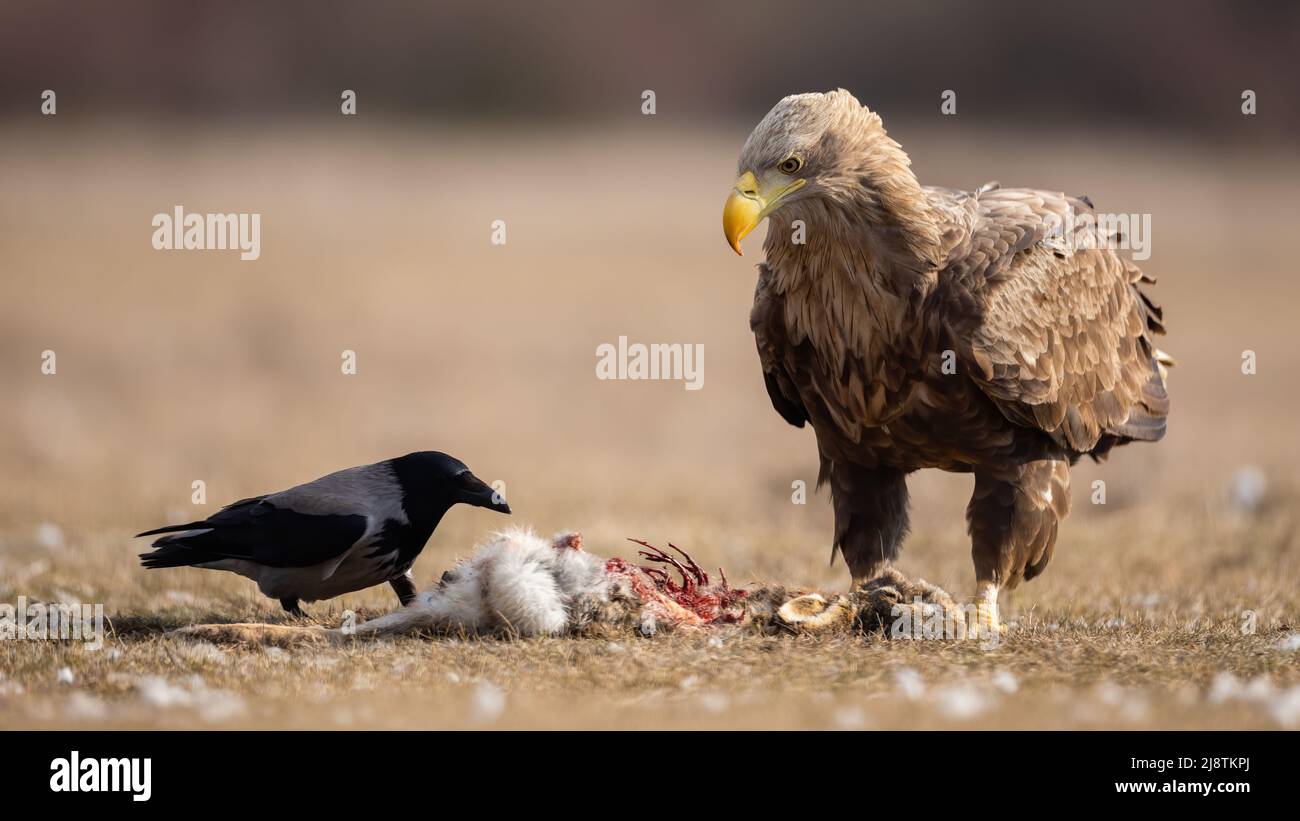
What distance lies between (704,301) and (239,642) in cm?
1407

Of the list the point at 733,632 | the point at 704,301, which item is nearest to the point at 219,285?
the point at 704,301

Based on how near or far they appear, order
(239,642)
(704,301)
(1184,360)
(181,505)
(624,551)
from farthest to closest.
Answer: (704,301) → (1184,360) → (181,505) → (624,551) → (239,642)

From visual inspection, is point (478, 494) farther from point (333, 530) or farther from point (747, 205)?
point (747, 205)

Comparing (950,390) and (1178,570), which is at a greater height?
(950,390)

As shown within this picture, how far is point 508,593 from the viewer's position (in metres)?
5.14

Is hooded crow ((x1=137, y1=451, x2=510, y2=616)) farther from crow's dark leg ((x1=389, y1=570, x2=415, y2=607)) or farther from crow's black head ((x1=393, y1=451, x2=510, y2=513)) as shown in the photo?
crow's dark leg ((x1=389, y1=570, x2=415, y2=607))

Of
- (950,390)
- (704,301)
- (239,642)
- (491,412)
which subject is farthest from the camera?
(704,301)

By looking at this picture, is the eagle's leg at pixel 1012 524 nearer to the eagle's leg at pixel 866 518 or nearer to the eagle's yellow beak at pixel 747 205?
the eagle's leg at pixel 866 518

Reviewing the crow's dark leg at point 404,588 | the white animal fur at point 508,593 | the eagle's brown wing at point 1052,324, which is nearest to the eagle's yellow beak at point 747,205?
the eagle's brown wing at point 1052,324

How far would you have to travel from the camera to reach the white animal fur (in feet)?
16.9

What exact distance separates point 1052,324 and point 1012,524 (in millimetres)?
795

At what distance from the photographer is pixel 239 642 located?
509 cm

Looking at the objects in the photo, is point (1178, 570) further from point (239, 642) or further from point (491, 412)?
point (491, 412)

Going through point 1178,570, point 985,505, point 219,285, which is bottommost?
point 1178,570
